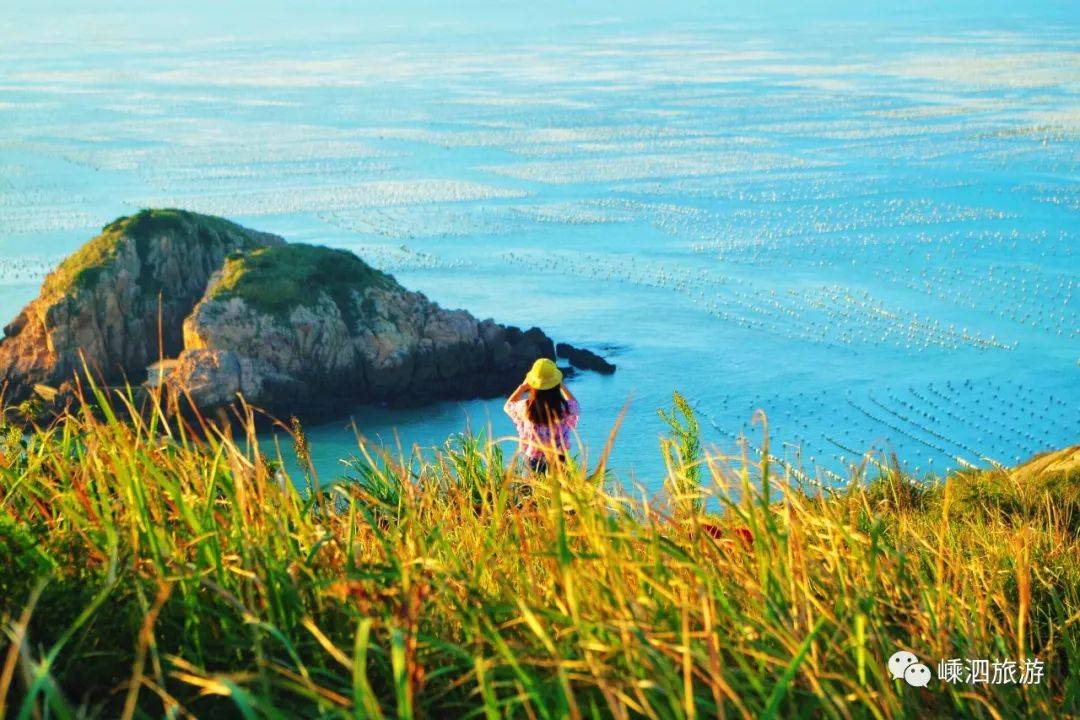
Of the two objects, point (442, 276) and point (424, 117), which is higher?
point (424, 117)

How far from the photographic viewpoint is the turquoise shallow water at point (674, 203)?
31.3 meters

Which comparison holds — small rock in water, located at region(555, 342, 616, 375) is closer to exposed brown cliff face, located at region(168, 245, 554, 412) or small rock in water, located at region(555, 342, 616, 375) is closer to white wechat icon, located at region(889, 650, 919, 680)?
exposed brown cliff face, located at region(168, 245, 554, 412)

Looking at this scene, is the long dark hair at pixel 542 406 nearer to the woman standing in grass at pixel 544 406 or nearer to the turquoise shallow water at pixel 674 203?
the woman standing in grass at pixel 544 406

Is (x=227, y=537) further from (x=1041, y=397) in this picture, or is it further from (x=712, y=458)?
(x=1041, y=397)

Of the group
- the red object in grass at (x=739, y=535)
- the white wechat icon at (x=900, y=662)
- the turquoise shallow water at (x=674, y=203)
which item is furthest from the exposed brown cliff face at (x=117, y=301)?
the white wechat icon at (x=900, y=662)

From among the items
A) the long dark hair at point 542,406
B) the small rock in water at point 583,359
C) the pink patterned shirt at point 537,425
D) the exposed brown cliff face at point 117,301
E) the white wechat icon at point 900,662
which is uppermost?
the white wechat icon at point 900,662

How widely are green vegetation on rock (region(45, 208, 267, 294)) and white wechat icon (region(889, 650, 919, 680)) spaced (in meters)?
31.2

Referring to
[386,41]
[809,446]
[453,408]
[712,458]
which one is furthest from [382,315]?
[386,41]

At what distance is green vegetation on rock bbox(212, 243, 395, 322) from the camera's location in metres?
32.0

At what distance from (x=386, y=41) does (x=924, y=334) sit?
308 ft

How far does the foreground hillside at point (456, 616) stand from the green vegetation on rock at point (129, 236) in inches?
1188

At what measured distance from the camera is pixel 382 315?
105 feet

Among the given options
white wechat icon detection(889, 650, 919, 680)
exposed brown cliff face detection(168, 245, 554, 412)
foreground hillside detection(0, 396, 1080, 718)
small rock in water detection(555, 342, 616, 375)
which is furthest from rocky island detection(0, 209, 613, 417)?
white wechat icon detection(889, 650, 919, 680)

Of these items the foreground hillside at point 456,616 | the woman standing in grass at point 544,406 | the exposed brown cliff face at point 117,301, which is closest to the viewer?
the foreground hillside at point 456,616
